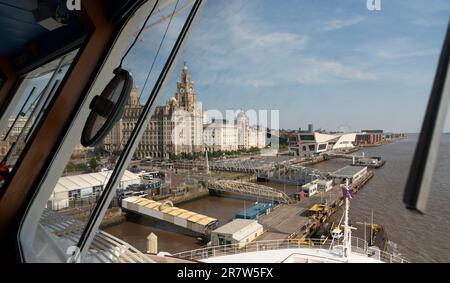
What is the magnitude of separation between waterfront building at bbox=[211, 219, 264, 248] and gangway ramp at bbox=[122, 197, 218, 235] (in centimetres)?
78

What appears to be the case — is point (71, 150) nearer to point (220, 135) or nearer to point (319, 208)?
point (319, 208)

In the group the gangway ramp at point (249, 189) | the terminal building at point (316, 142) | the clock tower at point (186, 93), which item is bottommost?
the gangway ramp at point (249, 189)

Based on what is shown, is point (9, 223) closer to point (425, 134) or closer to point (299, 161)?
point (425, 134)

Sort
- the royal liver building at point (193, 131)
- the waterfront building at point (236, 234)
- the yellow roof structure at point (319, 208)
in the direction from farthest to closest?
A: 1. the royal liver building at point (193, 131)
2. the yellow roof structure at point (319, 208)
3. the waterfront building at point (236, 234)

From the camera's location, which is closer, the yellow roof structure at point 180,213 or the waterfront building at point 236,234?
the waterfront building at point 236,234

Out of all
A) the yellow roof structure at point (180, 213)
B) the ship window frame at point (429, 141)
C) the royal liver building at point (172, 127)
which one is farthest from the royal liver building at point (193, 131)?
the ship window frame at point (429, 141)

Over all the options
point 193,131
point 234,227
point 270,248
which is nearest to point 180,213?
point 234,227

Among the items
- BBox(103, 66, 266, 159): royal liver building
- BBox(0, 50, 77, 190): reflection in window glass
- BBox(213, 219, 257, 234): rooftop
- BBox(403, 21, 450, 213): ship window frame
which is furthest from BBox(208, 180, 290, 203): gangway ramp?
BBox(403, 21, 450, 213): ship window frame

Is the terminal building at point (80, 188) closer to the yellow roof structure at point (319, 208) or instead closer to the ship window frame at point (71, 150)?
the ship window frame at point (71, 150)

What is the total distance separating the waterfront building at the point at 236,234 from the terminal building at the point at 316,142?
15.6 meters

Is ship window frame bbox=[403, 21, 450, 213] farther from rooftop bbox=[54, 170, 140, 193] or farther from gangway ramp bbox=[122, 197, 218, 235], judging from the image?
gangway ramp bbox=[122, 197, 218, 235]

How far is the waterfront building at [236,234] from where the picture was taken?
501cm

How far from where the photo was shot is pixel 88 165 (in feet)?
3.48
